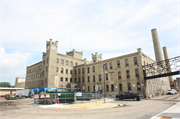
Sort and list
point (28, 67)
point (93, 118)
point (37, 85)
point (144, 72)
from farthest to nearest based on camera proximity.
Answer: point (28, 67) → point (37, 85) → point (144, 72) → point (93, 118)

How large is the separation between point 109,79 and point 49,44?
82.0 feet

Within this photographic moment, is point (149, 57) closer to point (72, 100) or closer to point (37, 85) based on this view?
point (72, 100)

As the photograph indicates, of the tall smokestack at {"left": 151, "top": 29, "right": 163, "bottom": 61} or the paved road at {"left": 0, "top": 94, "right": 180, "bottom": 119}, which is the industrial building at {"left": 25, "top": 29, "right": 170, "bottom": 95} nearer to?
the tall smokestack at {"left": 151, "top": 29, "right": 163, "bottom": 61}

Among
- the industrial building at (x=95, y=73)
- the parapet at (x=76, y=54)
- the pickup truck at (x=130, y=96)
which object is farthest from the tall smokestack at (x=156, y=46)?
the pickup truck at (x=130, y=96)

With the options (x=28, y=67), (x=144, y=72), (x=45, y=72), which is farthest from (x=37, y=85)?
(x=144, y=72)

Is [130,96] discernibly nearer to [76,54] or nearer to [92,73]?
[92,73]

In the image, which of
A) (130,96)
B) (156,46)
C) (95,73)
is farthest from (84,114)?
(156,46)

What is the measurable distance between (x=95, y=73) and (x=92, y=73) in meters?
1.51

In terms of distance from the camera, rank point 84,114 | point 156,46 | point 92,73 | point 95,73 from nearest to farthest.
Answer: point 84,114, point 95,73, point 92,73, point 156,46

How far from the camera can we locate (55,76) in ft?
147

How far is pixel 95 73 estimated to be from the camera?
44.0m

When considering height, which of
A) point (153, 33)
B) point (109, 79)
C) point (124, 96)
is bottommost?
point (124, 96)

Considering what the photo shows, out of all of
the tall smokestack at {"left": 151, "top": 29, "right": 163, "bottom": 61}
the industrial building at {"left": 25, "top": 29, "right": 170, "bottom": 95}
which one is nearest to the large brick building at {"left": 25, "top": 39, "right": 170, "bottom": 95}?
the industrial building at {"left": 25, "top": 29, "right": 170, "bottom": 95}

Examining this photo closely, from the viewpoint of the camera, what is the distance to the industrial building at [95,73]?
34.3 metres
